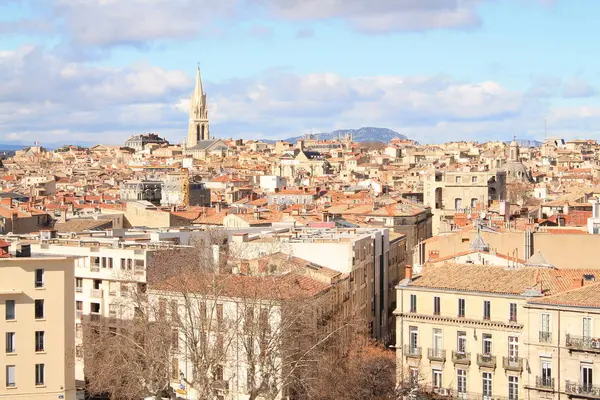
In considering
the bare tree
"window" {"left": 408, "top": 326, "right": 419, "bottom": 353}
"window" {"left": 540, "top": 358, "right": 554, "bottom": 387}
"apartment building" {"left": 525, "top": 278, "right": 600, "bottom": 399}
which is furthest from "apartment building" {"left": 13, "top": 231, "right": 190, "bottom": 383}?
"window" {"left": 540, "top": 358, "right": 554, "bottom": 387}

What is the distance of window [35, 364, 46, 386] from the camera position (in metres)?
36.2

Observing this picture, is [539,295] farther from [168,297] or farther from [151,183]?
[151,183]

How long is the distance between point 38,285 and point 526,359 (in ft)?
49.9

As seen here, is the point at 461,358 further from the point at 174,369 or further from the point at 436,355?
the point at 174,369

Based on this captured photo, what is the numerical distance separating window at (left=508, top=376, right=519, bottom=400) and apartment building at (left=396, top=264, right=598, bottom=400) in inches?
1.2

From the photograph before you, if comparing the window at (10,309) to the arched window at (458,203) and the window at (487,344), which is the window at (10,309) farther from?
the arched window at (458,203)

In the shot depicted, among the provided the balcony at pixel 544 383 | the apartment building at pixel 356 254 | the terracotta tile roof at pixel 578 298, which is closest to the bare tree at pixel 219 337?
the apartment building at pixel 356 254

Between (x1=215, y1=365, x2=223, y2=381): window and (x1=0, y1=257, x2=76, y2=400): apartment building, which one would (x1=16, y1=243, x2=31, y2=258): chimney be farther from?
(x1=215, y1=365, x2=223, y2=381): window

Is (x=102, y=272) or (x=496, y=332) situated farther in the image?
(x=102, y=272)

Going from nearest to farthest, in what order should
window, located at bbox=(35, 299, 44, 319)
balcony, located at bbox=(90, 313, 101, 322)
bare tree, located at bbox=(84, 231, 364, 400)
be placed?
bare tree, located at bbox=(84, 231, 364, 400), window, located at bbox=(35, 299, 44, 319), balcony, located at bbox=(90, 313, 101, 322)

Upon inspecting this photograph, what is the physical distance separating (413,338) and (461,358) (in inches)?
77.2

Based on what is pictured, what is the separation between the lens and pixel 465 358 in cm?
3591

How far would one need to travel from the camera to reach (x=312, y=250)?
4525cm

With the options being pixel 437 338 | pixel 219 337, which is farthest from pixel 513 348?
pixel 219 337
